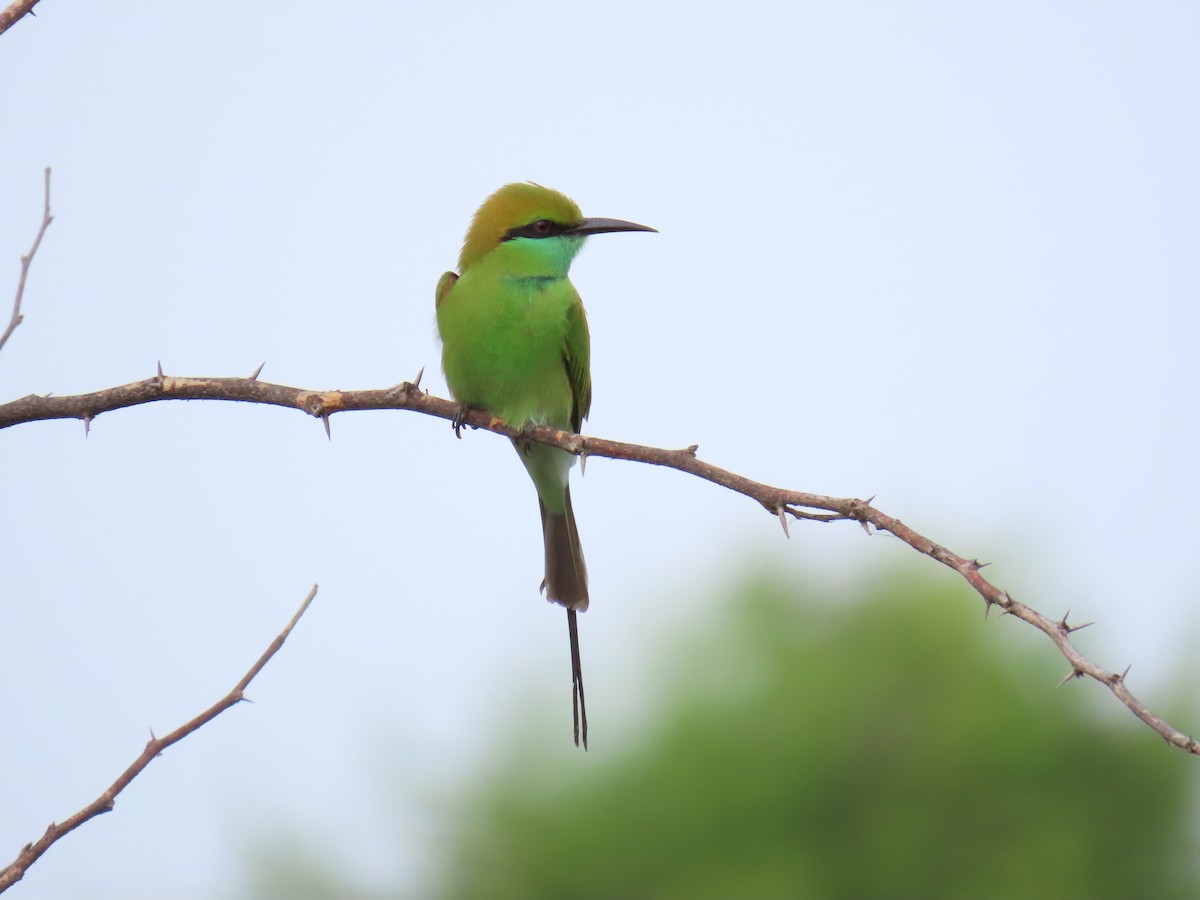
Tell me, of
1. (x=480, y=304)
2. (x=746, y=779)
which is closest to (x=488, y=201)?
(x=480, y=304)

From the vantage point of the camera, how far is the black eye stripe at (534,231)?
4148 mm

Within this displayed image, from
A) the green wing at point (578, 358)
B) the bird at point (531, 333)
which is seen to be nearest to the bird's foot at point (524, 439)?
the bird at point (531, 333)

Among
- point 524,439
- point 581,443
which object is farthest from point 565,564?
point 581,443

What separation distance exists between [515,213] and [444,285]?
30 cm

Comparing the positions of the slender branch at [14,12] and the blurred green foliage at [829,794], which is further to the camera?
the blurred green foliage at [829,794]

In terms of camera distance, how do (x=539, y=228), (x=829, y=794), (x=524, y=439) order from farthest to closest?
(x=829, y=794) → (x=539, y=228) → (x=524, y=439)

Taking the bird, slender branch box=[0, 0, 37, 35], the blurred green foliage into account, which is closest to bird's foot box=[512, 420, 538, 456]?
the bird

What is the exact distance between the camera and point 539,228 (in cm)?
415

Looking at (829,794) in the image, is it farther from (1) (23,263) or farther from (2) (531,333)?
(1) (23,263)

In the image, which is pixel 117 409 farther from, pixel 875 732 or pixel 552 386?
pixel 875 732

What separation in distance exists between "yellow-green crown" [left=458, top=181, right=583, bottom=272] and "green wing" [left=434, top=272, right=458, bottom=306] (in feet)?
0.15

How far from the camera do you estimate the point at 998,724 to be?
13.9m

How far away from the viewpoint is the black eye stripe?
4.15 meters

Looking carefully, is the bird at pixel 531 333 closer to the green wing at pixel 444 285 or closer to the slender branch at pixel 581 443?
the green wing at pixel 444 285
